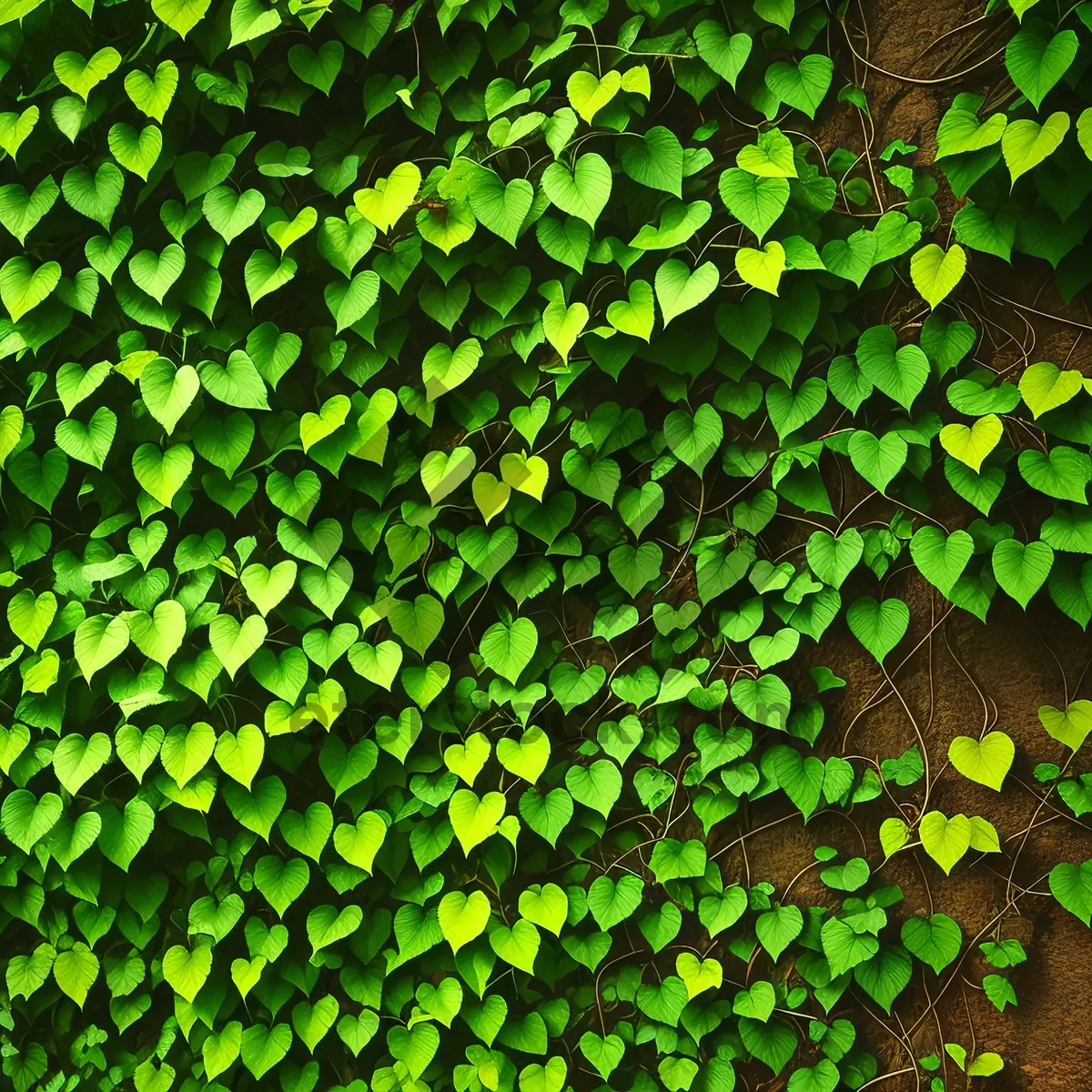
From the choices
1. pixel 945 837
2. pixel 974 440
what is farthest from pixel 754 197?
pixel 945 837

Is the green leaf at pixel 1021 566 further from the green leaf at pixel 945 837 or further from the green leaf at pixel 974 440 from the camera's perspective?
the green leaf at pixel 945 837

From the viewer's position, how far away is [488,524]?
64.4 inches

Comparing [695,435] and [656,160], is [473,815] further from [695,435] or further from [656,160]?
[656,160]

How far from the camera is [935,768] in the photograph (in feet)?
5.32

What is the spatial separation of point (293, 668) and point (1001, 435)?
1.34 meters

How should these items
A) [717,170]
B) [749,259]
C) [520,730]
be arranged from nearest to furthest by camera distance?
1. [749,259]
2. [717,170]
3. [520,730]

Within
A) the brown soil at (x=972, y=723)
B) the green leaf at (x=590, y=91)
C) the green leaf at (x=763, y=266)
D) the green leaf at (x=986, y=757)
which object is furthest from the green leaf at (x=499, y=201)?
the green leaf at (x=986, y=757)

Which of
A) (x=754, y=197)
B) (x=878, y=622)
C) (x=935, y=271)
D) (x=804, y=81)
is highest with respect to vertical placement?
(x=804, y=81)

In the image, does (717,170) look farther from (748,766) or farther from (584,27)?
(748,766)

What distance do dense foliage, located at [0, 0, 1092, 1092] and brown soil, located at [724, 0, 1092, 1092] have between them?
33mm

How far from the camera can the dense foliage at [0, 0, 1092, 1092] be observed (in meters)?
1.53

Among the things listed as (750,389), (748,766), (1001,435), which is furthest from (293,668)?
(1001,435)

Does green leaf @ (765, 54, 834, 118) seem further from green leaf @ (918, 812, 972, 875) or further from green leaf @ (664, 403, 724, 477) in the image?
green leaf @ (918, 812, 972, 875)

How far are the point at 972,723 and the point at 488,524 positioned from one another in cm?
98
